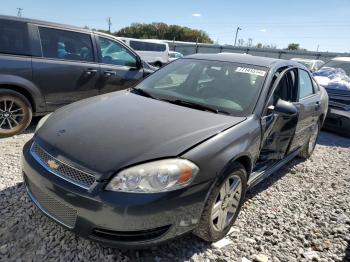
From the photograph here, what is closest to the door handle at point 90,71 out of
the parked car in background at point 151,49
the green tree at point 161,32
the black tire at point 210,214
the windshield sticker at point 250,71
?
the windshield sticker at point 250,71

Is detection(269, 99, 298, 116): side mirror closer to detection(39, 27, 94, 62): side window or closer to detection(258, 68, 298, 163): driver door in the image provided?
detection(258, 68, 298, 163): driver door

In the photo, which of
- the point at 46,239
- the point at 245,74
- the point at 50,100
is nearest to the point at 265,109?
the point at 245,74

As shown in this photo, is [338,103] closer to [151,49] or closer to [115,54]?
[115,54]

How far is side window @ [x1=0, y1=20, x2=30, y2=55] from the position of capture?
458 cm

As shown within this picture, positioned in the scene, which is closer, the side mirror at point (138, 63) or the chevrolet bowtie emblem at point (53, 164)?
the chevrolet bowtie emblem at point (53, 164)

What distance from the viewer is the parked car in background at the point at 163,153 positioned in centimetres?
213

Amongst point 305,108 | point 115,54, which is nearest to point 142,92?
point 305,108

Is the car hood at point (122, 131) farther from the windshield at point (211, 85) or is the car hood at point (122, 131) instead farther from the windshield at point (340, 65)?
the windshield at point (340, 65)

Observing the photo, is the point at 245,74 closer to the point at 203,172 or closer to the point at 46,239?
the point at 203,172

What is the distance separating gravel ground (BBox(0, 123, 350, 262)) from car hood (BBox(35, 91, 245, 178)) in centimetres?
75

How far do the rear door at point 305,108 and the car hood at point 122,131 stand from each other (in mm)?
1585

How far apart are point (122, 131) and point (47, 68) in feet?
9.64

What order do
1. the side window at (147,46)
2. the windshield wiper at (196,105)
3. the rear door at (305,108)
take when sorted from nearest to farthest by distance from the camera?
the windshield wiper at (196,105), the rear door at (305,108), the side window at (147,46)

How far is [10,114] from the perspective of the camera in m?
4.73
